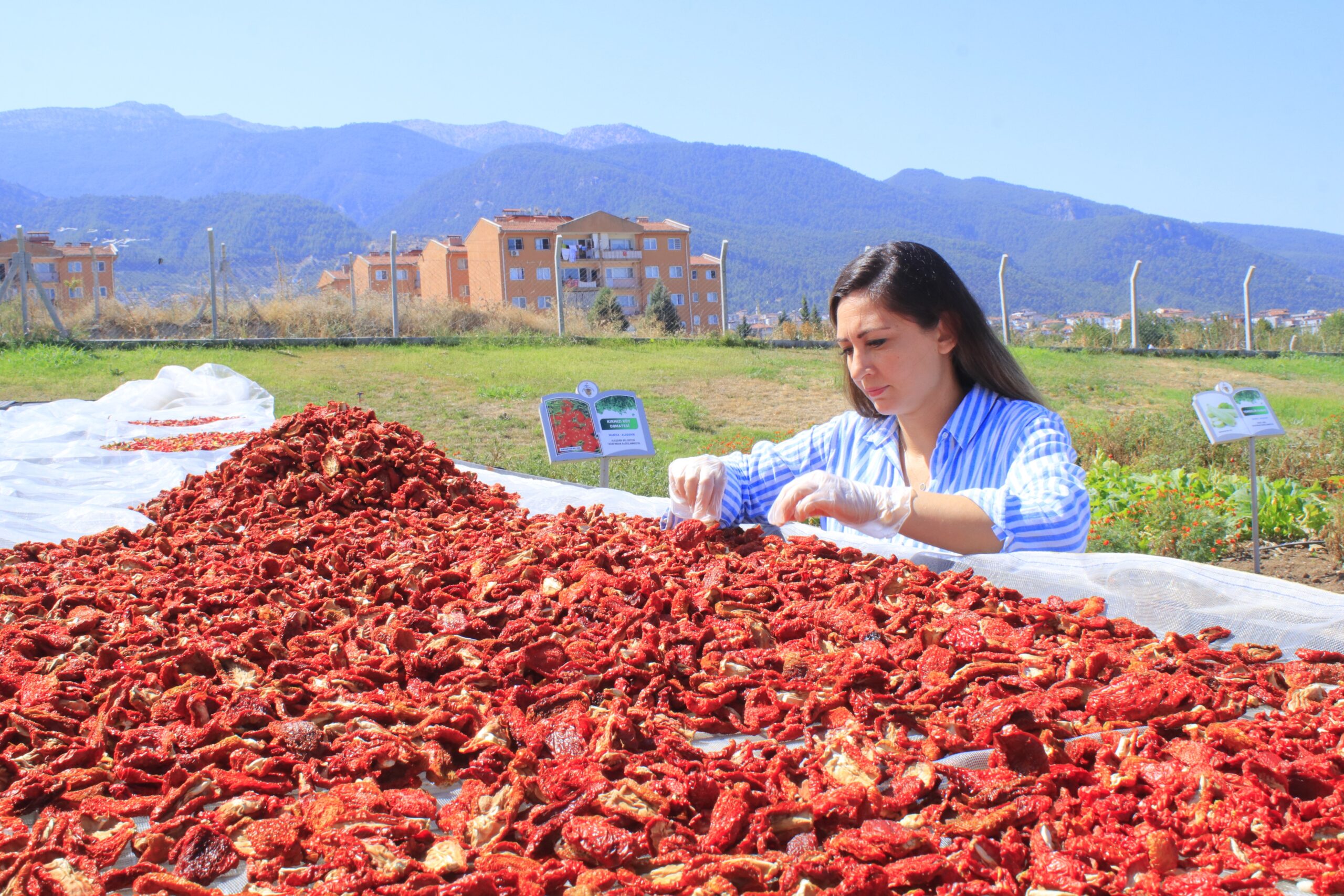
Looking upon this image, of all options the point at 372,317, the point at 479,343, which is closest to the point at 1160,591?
the point at 479,343

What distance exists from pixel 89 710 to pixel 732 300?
133m

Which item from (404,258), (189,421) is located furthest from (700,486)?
(404,258)

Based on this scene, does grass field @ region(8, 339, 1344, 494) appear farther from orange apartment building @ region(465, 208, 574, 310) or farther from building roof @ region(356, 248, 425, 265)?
building roof @ region(356, 248, 425, 265)

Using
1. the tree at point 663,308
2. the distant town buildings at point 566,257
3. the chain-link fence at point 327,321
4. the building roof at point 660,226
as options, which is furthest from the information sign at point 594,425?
the building roof at point 660,226

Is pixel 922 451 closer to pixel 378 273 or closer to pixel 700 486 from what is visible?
pixel 700 486

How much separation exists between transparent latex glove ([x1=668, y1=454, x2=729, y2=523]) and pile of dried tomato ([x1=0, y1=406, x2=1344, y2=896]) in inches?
5.7

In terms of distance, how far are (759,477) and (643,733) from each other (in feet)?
4.09

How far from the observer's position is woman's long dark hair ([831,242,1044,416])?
7.73 ft

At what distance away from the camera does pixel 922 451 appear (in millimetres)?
2605

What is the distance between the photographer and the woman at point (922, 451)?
2.10 metres

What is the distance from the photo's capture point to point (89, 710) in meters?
1.59

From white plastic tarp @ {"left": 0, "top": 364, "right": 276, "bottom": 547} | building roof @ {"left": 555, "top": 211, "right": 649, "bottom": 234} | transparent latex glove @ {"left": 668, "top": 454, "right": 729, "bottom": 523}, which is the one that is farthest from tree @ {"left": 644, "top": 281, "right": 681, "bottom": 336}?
building roof @ {"left": 555, "top": 211, "right": 649, "bottom": 234}

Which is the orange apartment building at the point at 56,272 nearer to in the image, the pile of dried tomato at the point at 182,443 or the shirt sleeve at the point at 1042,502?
the pile of dried tomato at the point at 182,443

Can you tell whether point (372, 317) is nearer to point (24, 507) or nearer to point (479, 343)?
point (479, 343)
